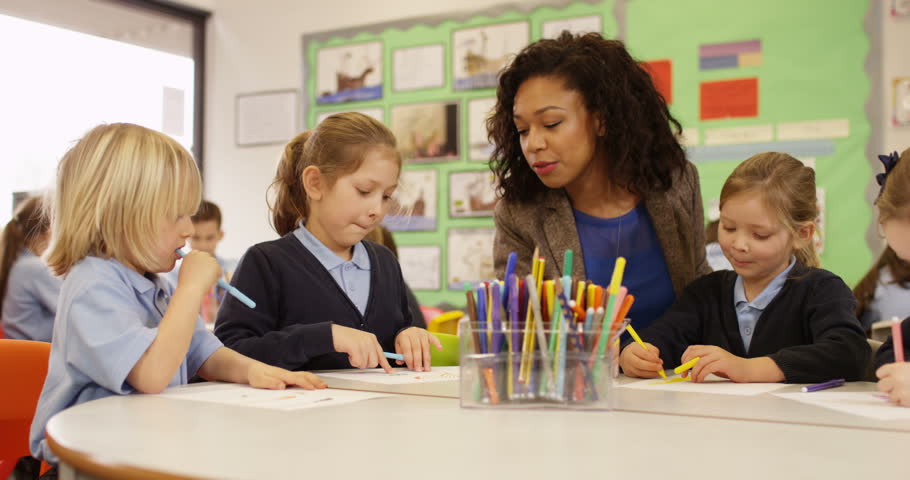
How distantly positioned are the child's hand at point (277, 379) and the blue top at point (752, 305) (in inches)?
33.1

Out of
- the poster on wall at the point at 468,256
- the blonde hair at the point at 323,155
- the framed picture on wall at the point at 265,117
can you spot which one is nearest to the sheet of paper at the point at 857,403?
the blonde hair at the point at 323,155

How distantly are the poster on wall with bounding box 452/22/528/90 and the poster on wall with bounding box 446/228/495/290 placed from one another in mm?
711

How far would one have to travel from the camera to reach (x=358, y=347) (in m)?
1.32

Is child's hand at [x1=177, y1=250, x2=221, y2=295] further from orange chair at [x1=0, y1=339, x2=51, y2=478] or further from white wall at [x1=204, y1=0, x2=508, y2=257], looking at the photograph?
white wall at [x1=204, y1=0, x2=508, y2=257]

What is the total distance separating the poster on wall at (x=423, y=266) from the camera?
3982mm

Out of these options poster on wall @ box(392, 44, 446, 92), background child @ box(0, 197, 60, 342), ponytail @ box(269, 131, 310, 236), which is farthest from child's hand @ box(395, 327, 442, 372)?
poster on wall @ box(392, 44, 446, 92)

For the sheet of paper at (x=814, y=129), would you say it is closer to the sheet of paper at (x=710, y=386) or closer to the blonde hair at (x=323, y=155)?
the blonde hair at (x=323, y=155)

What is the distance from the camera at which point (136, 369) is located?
1.08 meters

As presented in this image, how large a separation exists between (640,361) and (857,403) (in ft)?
1.14

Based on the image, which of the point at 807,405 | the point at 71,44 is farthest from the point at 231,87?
the point at 807,405

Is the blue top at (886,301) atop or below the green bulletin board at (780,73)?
below

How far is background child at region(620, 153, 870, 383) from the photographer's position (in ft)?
4.83

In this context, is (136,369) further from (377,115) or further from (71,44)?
(71,44)

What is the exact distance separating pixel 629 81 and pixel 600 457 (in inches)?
50.8
